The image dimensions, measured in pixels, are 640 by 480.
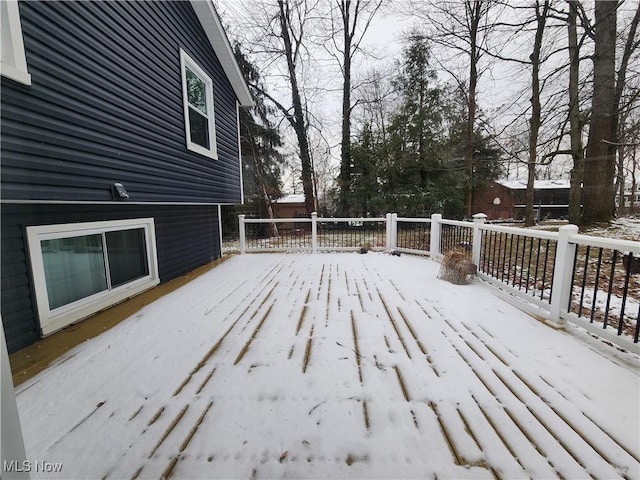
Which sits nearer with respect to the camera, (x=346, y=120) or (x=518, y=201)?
(x=346, y=120)

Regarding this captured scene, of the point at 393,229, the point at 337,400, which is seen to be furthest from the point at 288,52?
the point at 337,400

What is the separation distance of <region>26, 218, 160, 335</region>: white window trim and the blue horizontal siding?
0.55 m

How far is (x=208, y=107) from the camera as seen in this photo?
5.44 metres

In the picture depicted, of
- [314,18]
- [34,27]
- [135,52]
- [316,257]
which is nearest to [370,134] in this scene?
[314,18]

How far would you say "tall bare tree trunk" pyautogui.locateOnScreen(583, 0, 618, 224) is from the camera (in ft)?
23.1

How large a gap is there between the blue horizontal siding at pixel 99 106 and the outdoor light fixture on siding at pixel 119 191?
5 centimetres

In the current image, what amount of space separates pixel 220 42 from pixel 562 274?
21.7 feet

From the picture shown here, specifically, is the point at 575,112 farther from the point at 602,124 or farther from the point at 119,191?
the point at 119,191

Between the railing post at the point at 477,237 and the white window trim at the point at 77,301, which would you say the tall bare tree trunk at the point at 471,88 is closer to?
the railing post at the point at 477,237

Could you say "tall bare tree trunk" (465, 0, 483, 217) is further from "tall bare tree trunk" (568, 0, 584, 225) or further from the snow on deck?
the snow on deck

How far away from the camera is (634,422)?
1.51m

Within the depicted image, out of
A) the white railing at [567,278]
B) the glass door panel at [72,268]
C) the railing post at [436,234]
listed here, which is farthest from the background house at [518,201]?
the glass door panel at [72,268]

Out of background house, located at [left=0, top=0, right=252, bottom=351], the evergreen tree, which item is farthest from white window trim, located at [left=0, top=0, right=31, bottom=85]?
the evergreen tree

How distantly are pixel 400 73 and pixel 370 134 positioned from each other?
9.67ft
